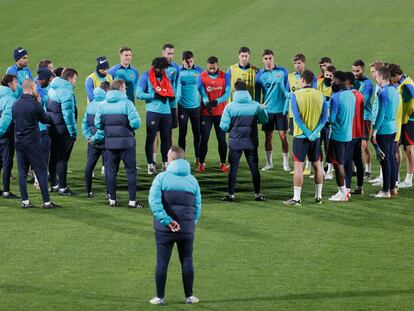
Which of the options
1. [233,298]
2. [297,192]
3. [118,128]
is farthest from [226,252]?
[118,128]

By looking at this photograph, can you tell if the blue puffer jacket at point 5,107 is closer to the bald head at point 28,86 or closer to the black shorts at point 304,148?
the bald head at point 28,86

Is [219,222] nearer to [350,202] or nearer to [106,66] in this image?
[350,202]

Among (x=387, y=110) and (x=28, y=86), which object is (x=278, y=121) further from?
(x=28, y=86)

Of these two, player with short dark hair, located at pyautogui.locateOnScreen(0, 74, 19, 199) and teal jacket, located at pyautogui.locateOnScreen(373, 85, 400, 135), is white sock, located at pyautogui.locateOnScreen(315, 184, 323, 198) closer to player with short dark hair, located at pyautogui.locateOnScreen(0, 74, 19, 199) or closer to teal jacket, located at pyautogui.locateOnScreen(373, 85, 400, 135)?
teal jacket, located at pyautogui.locateOnScreen(373, 85, 400, 135)

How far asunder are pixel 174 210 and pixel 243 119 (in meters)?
5.45

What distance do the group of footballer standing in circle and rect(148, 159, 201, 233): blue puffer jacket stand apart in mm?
4815

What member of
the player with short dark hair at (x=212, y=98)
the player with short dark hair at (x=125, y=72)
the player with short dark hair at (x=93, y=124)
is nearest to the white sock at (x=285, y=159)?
the player with short dark hair at (x=212, y=98)

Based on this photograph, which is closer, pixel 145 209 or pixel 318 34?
pixel 145 209

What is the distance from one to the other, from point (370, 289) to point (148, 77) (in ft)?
26.1

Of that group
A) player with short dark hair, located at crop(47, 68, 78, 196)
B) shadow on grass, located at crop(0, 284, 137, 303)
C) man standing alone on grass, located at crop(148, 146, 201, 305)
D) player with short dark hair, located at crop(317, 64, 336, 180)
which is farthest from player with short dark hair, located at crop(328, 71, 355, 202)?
shadow on grass, located at crop(0, 284, 137, 303)

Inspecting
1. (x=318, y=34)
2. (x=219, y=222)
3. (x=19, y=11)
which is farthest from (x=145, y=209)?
(x=19, y=11)

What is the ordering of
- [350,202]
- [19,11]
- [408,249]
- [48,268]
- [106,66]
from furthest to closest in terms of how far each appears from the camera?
[19,11] < [106,66] < [350,202] < [408,249] < [48,268]

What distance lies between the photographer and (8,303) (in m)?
11.6

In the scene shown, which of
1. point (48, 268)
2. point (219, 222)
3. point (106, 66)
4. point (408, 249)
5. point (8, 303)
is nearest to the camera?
point (8, 303)
